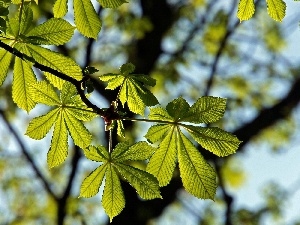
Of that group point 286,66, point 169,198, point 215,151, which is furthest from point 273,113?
point 215,151

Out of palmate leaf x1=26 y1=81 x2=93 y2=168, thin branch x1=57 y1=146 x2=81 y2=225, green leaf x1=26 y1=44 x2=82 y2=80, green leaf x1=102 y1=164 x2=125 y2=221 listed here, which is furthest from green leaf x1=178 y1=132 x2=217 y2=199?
thin branch x1=57 y1=146 x2=81 y2=225

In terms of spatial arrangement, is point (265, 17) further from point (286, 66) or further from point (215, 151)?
point (215, 151)

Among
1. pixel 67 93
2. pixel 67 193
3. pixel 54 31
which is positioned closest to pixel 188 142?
pixel 67 93

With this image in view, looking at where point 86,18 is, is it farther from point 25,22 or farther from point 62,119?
point 62,119

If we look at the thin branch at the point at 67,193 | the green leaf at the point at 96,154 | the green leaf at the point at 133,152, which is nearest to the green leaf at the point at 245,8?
the green leaf at the point at 133,152

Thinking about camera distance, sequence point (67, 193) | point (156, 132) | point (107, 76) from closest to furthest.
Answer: point (107, 76) < point (156, 132) < point (67, 193)

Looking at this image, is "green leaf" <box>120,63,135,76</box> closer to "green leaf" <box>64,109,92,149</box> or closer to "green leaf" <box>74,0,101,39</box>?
"green leaf" <box>74,0,101,39</box>

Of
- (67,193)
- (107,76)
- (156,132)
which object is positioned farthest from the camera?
(67,193)
